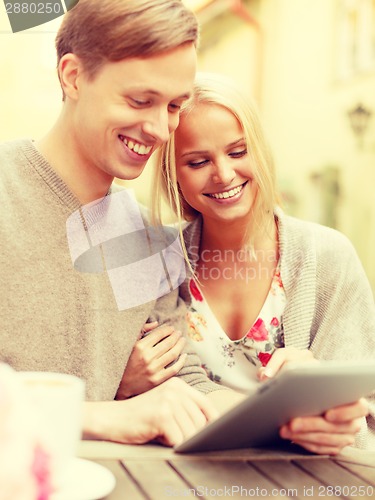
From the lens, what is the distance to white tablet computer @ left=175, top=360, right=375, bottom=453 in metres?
0.71

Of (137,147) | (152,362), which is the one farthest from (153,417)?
(137,147)

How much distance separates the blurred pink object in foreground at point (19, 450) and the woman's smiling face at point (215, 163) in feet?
3.57

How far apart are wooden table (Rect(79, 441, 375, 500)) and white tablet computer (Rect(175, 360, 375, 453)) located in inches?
0.9

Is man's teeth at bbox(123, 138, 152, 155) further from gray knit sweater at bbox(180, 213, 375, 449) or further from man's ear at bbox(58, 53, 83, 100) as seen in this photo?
gray knit sweater at bbox(180, 213, 375, 449)

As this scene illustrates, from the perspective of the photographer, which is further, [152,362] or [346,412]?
[152,362]

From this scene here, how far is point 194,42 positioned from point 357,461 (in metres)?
0.86

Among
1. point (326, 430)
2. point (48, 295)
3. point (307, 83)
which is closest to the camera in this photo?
point (326, 430)

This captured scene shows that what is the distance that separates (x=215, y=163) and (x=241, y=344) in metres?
0.48

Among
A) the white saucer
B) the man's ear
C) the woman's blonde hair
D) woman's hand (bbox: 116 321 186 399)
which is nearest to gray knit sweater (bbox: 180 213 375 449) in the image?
the woman's blonde hair

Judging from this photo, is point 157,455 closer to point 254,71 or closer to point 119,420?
point 119,420

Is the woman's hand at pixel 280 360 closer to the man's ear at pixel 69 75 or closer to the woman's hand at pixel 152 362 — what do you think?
the woman's hand at pixel 152 362

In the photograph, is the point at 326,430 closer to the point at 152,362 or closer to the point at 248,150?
the point at 152,362

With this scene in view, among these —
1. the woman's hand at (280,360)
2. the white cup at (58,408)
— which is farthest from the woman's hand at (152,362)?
the white cup at (58,408)

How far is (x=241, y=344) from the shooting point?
1720mm
